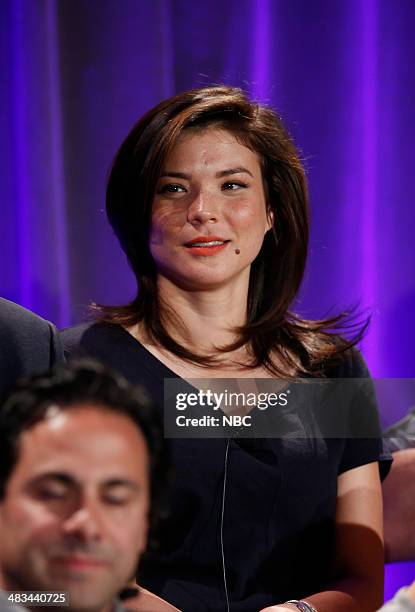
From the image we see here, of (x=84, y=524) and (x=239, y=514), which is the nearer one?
(x=84, y=524)

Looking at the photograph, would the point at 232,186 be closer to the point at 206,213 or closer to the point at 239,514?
the point at 206,213

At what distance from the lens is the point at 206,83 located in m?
1.76

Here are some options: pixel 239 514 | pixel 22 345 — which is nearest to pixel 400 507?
pixel 239 514

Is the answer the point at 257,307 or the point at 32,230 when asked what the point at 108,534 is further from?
the point at 32,230

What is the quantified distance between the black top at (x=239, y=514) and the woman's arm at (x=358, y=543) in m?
0.02

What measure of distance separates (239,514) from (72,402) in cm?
60

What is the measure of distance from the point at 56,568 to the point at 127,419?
0.09 m

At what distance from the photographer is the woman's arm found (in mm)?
1188

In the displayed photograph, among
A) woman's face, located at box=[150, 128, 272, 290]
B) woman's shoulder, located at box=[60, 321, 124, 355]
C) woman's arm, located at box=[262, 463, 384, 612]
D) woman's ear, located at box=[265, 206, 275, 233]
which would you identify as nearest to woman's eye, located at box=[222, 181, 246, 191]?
woman's face, located at box=[150, 128, 272, 290]

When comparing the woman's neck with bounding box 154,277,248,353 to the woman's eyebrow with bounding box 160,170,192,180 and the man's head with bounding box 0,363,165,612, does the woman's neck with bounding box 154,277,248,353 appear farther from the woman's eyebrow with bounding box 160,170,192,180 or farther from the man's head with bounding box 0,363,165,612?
the man's head with bounding box 0,363,165,612

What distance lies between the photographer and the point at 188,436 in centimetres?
79

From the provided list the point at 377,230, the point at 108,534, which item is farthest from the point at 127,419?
the point at 377,230

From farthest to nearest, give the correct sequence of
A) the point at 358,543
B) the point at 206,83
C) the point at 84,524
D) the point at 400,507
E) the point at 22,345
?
1. the point at 206,83
2. the point at 400,507
3. the point at 358,543
4. the point at 22,345
5. the point at 84,524

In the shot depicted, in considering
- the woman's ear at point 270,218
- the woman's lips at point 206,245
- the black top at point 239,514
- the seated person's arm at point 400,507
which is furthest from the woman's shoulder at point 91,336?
the seated person's arm at point 400,507
